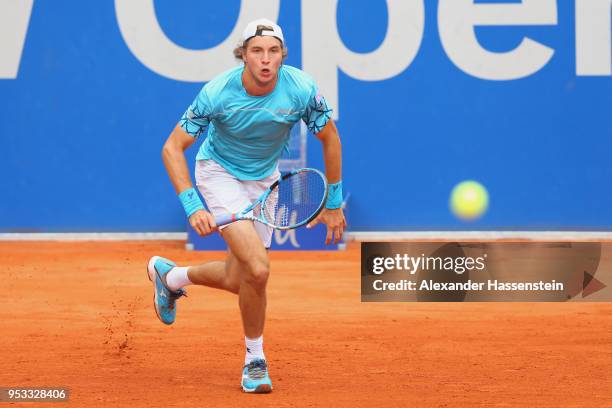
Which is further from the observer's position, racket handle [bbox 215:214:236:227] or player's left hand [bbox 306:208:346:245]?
player's left hand [bbox 306:208:346:245]

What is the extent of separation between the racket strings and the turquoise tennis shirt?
137 mm

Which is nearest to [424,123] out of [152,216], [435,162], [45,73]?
[435,162]

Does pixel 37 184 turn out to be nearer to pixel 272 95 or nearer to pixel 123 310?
pixel 123 310

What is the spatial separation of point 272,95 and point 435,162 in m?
6.28

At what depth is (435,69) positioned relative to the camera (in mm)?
11352

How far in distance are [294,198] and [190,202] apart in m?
0.70

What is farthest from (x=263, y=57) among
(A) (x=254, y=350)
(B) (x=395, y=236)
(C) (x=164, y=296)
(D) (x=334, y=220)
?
(B) (x=395, y=236)

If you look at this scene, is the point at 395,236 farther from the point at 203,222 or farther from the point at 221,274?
the point at 203,222

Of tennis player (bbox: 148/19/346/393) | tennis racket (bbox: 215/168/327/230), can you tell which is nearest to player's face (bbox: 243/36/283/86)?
tennis player (bbox: 148/19/346/393)

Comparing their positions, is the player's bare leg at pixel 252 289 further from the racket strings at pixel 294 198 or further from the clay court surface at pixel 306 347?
the racket strings at pixel 294 198

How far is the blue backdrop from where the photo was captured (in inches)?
445

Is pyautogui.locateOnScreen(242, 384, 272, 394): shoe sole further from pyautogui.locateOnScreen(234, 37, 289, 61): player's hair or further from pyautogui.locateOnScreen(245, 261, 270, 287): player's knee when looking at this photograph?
pyautogui.locateOnScreen(234, 37, 289, 61): player's hair

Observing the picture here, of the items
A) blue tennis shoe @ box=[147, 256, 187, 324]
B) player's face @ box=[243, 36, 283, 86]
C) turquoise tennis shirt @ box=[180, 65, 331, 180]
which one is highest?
player's face @ box=[243, 36, 283, 86]

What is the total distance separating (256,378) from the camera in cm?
514
